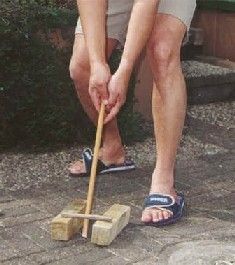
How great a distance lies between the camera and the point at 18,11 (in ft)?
13.9

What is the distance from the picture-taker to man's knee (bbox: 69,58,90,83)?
377 cm

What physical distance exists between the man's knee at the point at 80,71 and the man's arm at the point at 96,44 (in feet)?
1.44

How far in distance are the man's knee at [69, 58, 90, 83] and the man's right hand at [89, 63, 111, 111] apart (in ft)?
1.69

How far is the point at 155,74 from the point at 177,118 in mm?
258

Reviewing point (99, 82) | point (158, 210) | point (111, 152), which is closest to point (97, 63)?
point (99, 82)

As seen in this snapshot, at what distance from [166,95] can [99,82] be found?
0.44 metres

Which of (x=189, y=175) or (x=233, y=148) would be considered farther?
(x=233, y=148)

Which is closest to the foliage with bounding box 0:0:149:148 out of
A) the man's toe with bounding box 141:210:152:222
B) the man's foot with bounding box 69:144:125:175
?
the man's foot with bounding box 69:144:125:175

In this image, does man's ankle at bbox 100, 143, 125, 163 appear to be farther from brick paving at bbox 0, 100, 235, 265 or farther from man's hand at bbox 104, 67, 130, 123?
man's hand at bbox 104, 67, 130, 123

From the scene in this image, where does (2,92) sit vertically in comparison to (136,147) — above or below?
above

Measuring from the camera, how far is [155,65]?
3.45m

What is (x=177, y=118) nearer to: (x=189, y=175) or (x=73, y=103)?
(x=189, y=175)

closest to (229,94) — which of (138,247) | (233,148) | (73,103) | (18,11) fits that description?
(233,148)

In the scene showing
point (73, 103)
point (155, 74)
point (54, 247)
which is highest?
point (155, 74)
